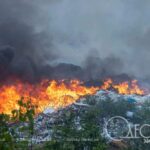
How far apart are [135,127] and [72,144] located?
877cm

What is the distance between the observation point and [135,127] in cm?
3066

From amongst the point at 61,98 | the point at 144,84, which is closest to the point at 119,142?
the point at 61,98

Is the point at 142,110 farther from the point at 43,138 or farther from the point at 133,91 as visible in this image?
the point at 133,91

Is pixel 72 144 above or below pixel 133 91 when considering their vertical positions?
below

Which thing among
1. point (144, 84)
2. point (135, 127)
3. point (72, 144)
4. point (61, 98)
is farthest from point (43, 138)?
point (144, 84)

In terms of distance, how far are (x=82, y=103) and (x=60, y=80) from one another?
14.5 meters

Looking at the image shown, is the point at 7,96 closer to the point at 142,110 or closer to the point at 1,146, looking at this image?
the point at 142,110

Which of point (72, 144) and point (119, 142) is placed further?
point (119, 142)

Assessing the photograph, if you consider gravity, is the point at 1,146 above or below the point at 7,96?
below

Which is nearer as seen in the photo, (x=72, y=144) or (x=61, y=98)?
(x=72, y=144)

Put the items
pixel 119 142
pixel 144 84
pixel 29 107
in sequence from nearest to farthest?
pixel 29 107, pixel 119 142, pixel 144 84

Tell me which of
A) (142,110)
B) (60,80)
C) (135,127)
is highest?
(60,80)

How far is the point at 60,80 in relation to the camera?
5350cm

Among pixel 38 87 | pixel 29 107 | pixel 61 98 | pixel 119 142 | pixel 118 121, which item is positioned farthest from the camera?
pixel 38 87
